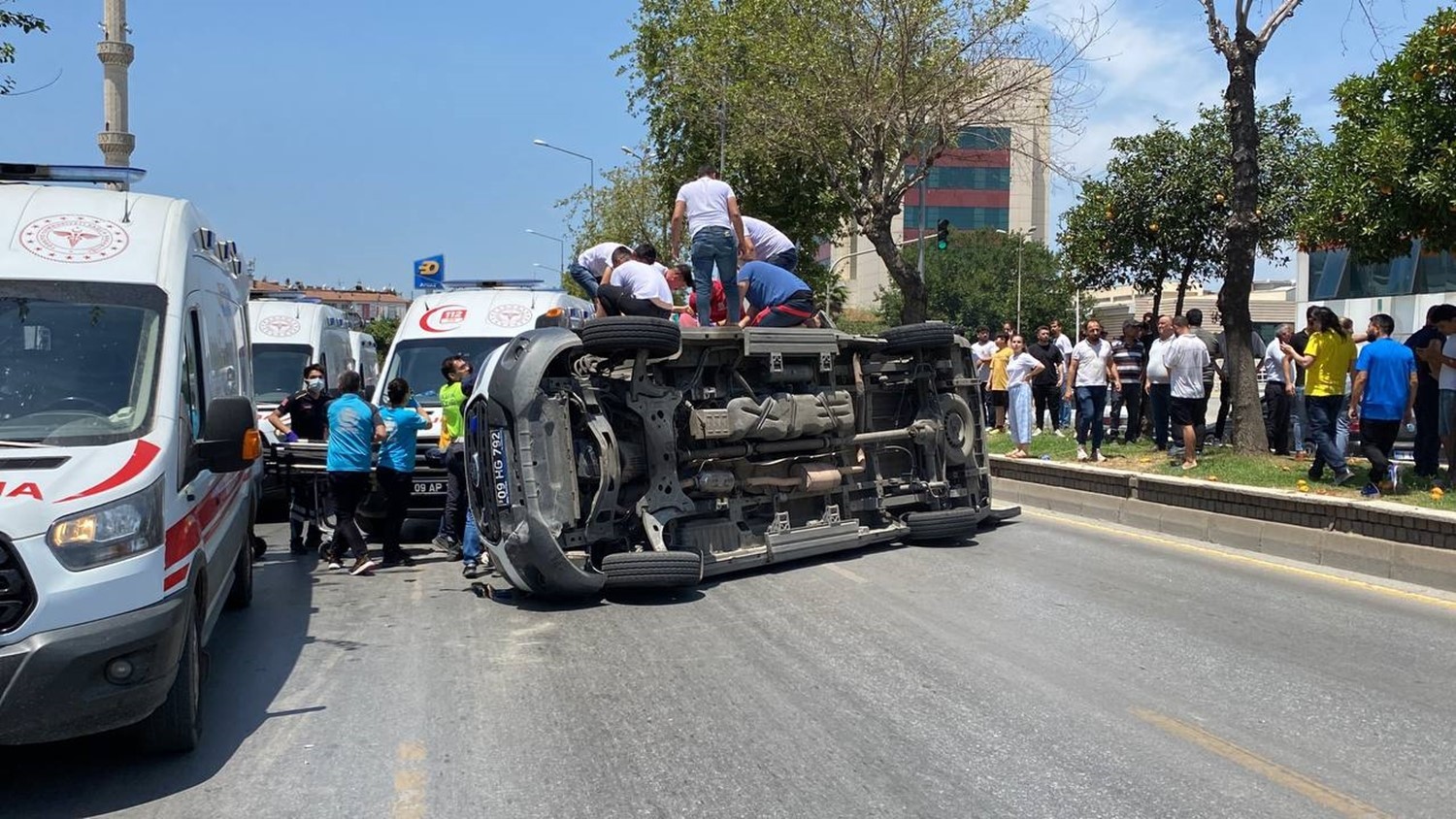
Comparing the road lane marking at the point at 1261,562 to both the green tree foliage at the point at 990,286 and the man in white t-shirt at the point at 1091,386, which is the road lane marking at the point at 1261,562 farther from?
the green tree foliage at the point at 990,286

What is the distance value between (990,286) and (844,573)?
66.9 metres

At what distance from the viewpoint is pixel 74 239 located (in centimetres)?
595

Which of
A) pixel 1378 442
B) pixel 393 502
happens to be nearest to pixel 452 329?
pixel 393 502

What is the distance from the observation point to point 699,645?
7199 mm

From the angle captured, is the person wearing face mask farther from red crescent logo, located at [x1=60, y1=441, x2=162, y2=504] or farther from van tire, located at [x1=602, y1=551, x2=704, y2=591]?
red crescent logo, located at [x1=60, y1=441, x2=162, y2=504]

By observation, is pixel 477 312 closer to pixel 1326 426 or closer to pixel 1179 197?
pixel 1326 426

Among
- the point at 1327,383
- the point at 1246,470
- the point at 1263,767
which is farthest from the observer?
the point at 1246,470

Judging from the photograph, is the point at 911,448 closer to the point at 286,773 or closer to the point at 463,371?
the point at 463,371

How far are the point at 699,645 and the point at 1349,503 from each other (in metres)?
6.12

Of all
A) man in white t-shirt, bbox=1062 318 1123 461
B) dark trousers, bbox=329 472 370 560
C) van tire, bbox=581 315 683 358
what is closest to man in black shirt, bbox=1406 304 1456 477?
man in white t-shirt, bbox=1062 318 1123 461

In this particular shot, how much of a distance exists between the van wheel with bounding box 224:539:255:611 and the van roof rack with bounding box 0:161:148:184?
2.65 m

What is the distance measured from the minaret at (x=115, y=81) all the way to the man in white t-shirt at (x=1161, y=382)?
44.1 feet

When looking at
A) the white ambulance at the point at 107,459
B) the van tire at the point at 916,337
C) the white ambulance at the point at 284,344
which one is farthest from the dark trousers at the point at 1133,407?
the white ambulance at the point at 107,459

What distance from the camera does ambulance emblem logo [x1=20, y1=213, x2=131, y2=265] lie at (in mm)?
5855
